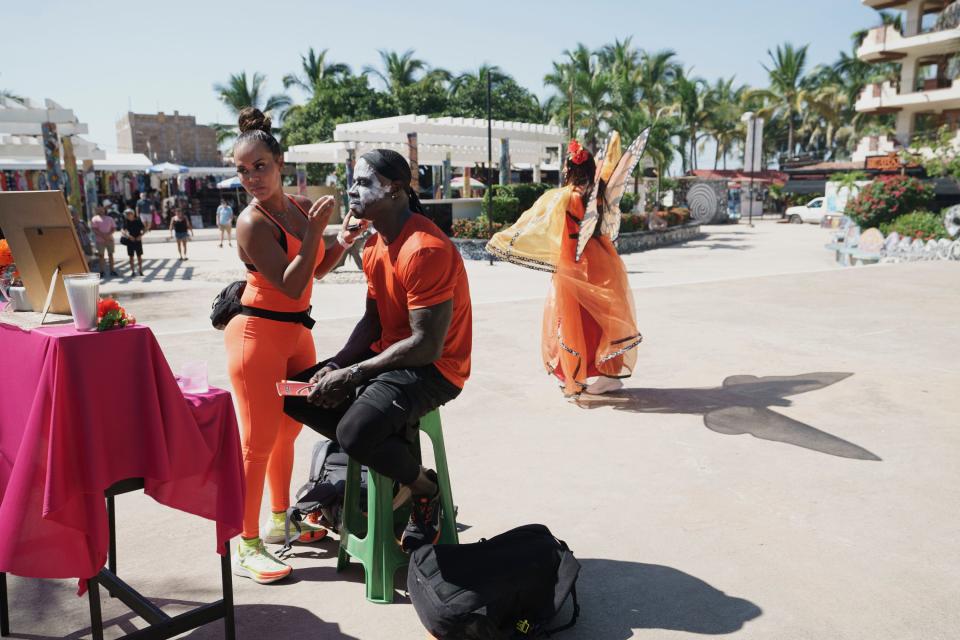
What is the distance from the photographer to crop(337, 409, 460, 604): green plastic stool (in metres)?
2.94

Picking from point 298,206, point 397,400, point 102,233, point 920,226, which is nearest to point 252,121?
point 298,206

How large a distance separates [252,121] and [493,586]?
2.14 metres

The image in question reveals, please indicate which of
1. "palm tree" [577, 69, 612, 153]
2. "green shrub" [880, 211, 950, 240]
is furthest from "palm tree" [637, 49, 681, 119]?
"green shrub" [880, 211, 950, 240]

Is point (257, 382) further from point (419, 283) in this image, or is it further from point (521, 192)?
point (521, 192)

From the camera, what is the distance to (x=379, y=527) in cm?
294

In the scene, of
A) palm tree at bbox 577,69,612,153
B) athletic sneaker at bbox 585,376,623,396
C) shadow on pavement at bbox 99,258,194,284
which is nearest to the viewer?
athletic sneaker at bbox 585,376,623,396

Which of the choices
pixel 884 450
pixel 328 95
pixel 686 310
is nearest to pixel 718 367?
pixel 884 450

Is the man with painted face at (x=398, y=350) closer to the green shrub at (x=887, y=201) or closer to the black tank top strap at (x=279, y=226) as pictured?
the black tank top strap at (x=279, y=226)

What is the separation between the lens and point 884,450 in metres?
4.60

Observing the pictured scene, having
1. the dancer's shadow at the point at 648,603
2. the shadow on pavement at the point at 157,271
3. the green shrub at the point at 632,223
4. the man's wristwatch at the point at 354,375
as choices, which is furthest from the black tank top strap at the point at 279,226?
the green shrub at the point at 632,223

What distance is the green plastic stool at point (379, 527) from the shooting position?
2938 mm

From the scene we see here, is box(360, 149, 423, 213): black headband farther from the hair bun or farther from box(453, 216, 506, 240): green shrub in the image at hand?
box(453, 216, 506, 240): green shrub

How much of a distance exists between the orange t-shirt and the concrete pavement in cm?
103

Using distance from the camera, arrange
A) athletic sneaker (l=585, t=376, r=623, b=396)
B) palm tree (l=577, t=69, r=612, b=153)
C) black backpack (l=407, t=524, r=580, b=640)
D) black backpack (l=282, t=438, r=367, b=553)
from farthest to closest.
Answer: palm tree (l=577, t=69, r=612, b=153) < athletic sneaker (l=585, t=376, r=623, b=396) < black backpack (l=282, t=438, r=367, b=553) < black backpack (l=407, t=524, r=580, b=640)
